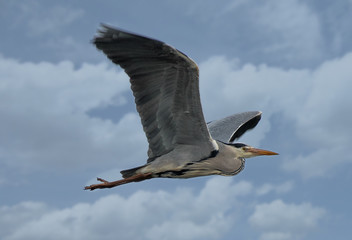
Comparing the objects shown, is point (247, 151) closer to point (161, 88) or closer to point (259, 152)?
point (259, 152)

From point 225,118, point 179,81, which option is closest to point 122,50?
point 179,81

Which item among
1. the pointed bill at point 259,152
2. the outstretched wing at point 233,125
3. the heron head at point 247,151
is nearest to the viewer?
the heron head at point 247,151

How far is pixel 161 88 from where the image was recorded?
11875 mm

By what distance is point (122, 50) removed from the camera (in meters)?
11.2

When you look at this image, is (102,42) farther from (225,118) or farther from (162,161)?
(225,118)

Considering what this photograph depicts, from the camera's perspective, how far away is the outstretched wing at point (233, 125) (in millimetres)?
16062

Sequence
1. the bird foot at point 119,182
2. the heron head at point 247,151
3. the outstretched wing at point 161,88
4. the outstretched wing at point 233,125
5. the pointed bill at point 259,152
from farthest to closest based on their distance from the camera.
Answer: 1. the outstretched wing at point 233,125
2. the pointed bill at point 259,152
3. the heron head at point 247,151
4. the bird foot at point 119,182
5. the outstretched wing at point 161,88

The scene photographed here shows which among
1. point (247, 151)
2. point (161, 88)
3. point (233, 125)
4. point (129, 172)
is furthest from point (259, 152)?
point (161, 88)

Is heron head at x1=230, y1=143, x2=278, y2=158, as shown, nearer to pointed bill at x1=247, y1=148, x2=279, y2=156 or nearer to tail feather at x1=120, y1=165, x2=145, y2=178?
pointed bill at x1=247, y1=148, x2=279, y2=156

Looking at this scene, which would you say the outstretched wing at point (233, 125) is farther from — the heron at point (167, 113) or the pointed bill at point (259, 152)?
the heron at point (167, 113)

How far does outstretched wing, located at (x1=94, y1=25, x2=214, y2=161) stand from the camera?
1110 centimetres

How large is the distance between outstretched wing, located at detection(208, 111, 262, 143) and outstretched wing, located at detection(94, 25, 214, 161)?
127 inches

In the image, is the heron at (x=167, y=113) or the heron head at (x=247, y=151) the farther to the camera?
the heron head at (x=247, y=151)

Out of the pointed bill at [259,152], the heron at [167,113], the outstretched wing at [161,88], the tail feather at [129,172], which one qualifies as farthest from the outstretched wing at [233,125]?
the tail feather at [129,172]
